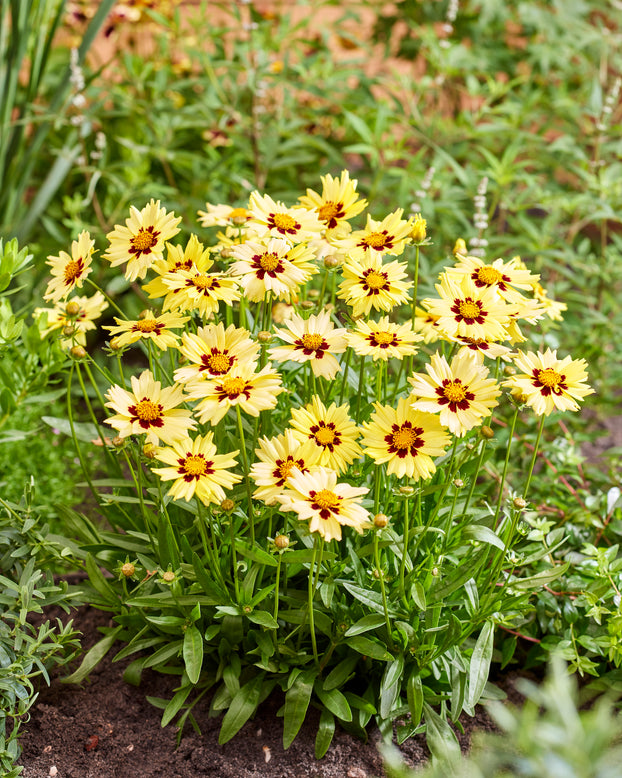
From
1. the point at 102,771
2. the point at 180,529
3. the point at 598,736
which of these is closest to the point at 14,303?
the point at 180,529

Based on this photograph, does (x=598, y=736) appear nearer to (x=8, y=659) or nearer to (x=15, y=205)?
(x=8, y=659)

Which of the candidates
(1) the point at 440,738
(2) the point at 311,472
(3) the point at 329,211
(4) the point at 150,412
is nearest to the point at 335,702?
(1) the point at 440,738

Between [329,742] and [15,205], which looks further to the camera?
[15,205]

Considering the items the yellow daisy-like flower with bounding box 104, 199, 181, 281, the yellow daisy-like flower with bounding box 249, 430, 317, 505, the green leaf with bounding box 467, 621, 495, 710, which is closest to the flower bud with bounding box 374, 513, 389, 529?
the yellow daisy-like flower with bounding box 249, 430, 317, 505

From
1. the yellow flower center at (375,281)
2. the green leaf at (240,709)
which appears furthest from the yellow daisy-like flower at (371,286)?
the green leaf at (240,709)

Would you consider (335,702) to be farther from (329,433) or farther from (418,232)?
(418,232)
